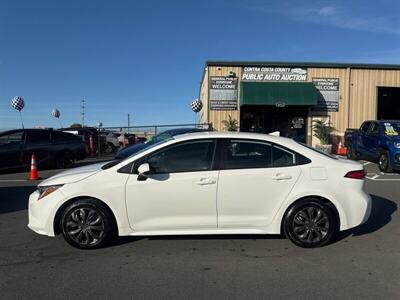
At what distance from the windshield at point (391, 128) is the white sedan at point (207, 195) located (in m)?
10.8

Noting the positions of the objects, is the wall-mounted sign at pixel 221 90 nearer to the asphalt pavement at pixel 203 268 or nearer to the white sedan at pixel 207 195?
the asphalt pavement at pixel 203 268

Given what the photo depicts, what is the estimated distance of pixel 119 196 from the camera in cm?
586

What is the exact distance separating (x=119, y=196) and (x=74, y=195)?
581mm

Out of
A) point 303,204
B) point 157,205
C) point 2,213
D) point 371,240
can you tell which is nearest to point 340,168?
point 303,204

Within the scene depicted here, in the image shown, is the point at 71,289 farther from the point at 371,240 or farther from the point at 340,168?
the point at 371,240

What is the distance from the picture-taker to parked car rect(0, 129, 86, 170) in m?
15.6

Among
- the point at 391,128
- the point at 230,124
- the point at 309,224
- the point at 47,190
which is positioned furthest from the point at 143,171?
the point at 230,124

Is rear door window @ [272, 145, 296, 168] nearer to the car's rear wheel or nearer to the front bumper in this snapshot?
the front bumper

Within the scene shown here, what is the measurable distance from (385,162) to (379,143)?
96 cm

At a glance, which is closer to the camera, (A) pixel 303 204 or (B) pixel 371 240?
(A) pixel 303 204

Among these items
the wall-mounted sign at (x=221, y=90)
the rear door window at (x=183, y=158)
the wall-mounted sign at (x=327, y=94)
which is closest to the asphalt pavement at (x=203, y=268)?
the rear door window at (x=183, y=158)

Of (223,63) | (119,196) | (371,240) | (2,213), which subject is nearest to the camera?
(119,196)

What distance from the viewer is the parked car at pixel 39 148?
615 inches

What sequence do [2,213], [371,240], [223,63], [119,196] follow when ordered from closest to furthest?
[119,196] < [371,240] < [2,213] < [223,63]
